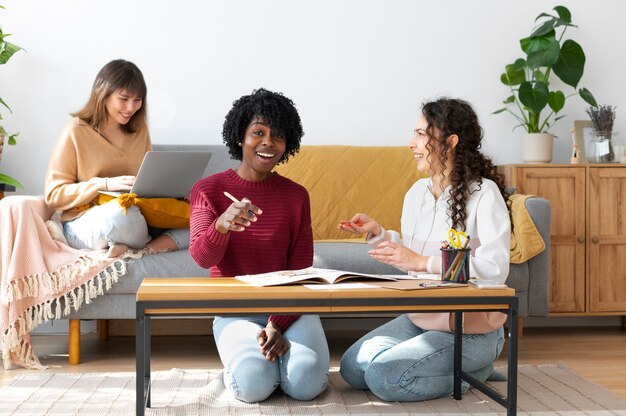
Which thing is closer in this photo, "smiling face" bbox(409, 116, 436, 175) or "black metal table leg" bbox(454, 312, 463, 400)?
"black metal table leg" bbox(454, 312, 463, 400)

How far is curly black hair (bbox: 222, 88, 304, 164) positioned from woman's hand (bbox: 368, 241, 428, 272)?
501mm

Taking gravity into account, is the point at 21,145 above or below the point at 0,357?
above

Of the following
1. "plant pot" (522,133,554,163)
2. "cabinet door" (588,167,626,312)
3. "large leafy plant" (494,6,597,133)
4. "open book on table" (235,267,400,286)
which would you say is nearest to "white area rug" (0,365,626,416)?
"open book on table" (235,267,400,286)

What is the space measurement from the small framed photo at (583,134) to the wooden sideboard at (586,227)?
0.26 metres

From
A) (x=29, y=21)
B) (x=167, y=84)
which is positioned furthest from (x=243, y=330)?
(x=29, y=21)

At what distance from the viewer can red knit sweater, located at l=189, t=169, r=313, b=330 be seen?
95.8 inches

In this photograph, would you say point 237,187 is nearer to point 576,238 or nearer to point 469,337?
point 469,337

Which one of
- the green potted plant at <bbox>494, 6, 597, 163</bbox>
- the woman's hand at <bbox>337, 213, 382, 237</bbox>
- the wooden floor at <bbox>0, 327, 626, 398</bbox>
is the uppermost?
the green potted plant at <bbox>494, 6, 597, 163</bbox>

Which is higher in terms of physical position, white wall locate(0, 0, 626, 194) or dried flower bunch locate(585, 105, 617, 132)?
white wall locate(0, 0, 626, 194)

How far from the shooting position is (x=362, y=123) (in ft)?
13.6

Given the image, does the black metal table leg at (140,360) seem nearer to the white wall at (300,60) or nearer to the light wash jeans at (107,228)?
the light wash jeans at (107,228)

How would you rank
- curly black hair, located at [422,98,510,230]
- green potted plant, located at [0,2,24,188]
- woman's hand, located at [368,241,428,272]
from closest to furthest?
woman's hand, located at [368,241,428,272]
curly black hair, located at [422,98,510,230]
green potted plant, located at [0,2,24,188]

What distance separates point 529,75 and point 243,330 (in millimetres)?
2401

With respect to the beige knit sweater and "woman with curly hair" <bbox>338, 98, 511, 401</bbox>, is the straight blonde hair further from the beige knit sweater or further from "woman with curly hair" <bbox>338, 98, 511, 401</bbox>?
"woman with curly hair" <bbox>338, 98, 511, 401</bbox>
